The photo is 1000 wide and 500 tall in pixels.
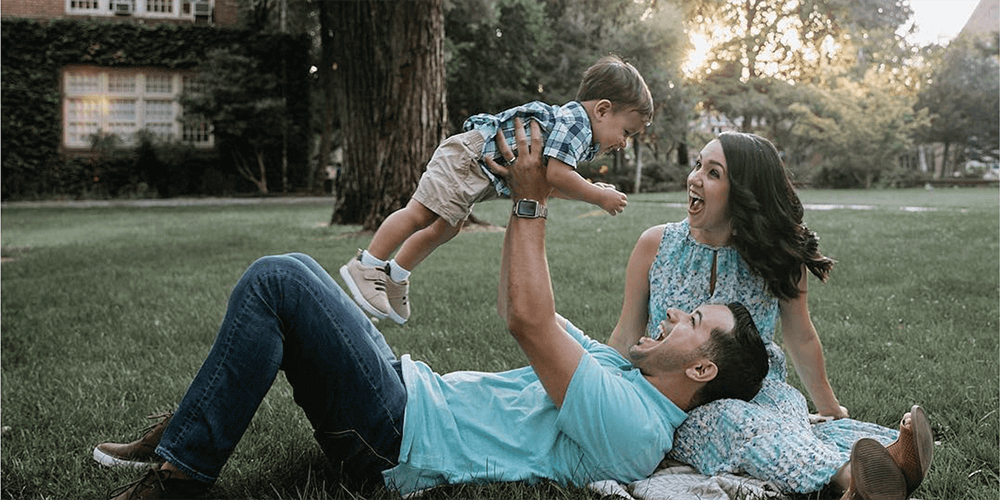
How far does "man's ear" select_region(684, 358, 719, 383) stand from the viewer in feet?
7.55

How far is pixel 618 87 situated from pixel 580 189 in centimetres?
59

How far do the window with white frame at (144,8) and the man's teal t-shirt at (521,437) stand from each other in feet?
85.0

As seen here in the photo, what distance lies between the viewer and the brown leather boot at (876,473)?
6.46 ft

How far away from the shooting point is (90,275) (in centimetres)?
812

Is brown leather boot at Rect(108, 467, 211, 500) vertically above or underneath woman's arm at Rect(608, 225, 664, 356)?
underneath

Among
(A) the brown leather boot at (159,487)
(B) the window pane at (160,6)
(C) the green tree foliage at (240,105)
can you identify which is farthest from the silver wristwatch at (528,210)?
(B) the window pane at (160,6)

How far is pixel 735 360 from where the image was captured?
2311 millimetres

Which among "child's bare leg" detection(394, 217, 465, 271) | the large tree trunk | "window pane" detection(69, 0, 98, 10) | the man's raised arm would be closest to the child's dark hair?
"child's bare leg" detection(394, 217, 465, 271)

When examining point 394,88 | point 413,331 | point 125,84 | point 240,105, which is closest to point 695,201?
point 413,331

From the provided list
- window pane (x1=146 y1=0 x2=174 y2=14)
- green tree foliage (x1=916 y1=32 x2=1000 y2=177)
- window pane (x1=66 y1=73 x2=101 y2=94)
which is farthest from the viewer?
green tree foliage (x1=916 y1=32 x2=1000 y2=177)

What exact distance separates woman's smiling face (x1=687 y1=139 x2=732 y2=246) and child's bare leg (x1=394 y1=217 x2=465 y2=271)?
114 cm

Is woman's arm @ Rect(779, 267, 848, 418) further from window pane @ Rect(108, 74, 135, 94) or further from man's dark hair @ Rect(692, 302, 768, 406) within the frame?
window pane @ Rect(108, 74, 135, 94)

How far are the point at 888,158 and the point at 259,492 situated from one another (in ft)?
109

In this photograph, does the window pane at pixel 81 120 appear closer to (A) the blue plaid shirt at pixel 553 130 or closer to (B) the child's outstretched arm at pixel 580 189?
(A) the blue plaid shirt at pixel 553 130
